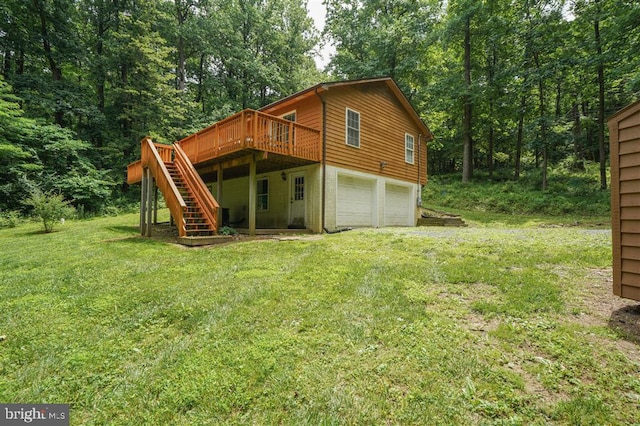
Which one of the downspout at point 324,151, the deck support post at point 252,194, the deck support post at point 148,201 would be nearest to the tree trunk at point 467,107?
the downspout at point 324,151

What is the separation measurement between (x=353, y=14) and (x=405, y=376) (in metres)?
29.3

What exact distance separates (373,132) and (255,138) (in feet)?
19.9

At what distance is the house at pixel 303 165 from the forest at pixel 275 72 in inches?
343

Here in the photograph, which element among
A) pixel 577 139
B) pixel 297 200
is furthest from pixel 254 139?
pixel 577 139

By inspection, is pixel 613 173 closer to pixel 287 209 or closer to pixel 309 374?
pixel 309 374

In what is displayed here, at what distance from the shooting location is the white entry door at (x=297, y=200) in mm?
10883

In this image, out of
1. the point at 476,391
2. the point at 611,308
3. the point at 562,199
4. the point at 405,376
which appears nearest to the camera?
the point at 476,391

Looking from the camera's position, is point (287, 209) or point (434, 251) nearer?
point (434, 251)

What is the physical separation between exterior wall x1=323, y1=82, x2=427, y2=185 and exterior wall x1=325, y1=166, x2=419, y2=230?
224 mm

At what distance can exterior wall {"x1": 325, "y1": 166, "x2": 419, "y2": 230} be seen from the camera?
33.9 ft

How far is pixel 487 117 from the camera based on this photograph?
2148 centimetres

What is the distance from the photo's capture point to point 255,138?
8070 millimetres

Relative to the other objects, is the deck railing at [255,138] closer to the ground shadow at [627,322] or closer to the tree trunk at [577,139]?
the ground shadow at [627,322]

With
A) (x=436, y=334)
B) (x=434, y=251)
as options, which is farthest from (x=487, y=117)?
(x=436, y=334)
